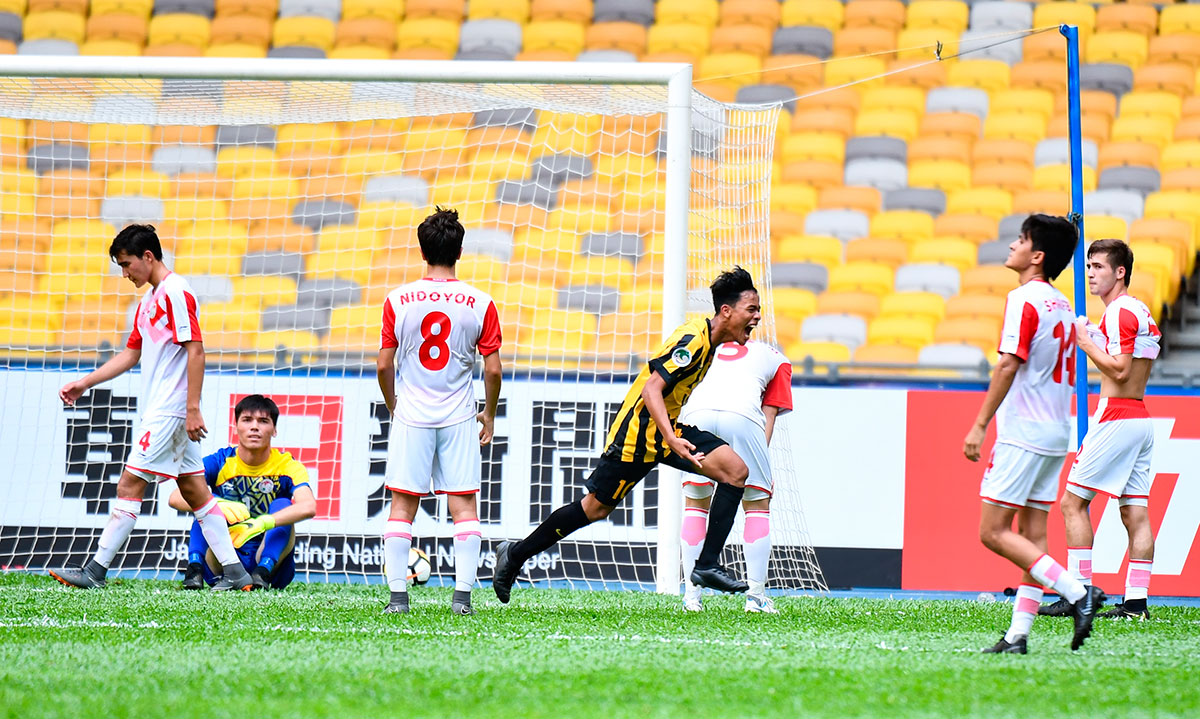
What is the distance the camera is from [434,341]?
18.4 feet

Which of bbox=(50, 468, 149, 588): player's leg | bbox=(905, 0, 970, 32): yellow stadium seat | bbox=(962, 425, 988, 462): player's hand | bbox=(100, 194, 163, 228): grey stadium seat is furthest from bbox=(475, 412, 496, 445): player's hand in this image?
bbox=(905, 0, 970, 32): yellow stadium seat

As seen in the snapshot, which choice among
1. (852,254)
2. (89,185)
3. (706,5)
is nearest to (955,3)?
(706,5)

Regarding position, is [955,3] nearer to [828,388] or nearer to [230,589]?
[828,388]

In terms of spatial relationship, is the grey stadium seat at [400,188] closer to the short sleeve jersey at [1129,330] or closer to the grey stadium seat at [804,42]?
the grey stadium seat at [804,42]

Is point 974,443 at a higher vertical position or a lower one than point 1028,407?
lower

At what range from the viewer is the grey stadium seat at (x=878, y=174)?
13.0 m

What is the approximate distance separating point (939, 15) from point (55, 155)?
8922mm

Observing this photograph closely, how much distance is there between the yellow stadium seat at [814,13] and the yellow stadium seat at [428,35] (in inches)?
140

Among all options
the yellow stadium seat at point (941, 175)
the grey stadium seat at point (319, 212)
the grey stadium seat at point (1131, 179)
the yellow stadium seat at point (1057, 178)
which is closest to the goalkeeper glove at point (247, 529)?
the grey stadium seat at point (319, 212)

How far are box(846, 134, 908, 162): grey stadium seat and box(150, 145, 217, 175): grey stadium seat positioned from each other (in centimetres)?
614

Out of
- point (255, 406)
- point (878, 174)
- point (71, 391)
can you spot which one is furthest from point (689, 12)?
point (71, 391)

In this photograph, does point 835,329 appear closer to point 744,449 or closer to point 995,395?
point 744,449

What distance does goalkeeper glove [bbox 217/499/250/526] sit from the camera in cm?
712

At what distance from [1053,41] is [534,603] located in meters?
10.2
